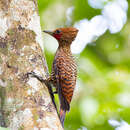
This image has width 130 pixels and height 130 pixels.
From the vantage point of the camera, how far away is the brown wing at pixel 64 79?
347 cm

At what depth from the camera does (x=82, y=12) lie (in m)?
4.69

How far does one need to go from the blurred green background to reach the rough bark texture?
46.5 inches

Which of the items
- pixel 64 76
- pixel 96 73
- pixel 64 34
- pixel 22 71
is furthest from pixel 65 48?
pixel 22 71

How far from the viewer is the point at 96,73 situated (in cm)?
452

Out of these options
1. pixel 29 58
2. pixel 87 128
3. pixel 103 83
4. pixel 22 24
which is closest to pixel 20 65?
pixel 29 58

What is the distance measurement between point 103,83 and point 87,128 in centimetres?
79

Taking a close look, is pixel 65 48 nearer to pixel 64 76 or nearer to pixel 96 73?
pixel 64 76

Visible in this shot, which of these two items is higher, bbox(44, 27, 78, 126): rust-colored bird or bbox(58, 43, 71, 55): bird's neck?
bbox(58, 43, 71, 55): bird's neck

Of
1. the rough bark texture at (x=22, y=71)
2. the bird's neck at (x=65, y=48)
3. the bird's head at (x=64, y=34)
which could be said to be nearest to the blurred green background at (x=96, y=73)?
the bird's neck at (x=65, y=48)

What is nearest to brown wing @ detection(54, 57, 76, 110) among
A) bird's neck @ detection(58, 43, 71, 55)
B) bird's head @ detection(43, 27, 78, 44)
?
bird's neck @ detection(58, 43, 71, 55)

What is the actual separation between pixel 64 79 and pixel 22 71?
87 cm

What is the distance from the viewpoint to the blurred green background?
3.91 meters

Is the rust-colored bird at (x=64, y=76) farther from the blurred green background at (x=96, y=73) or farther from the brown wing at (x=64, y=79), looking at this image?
the blurred green background at (x=96, y=73)

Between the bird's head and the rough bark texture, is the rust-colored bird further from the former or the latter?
the rough bark texture
